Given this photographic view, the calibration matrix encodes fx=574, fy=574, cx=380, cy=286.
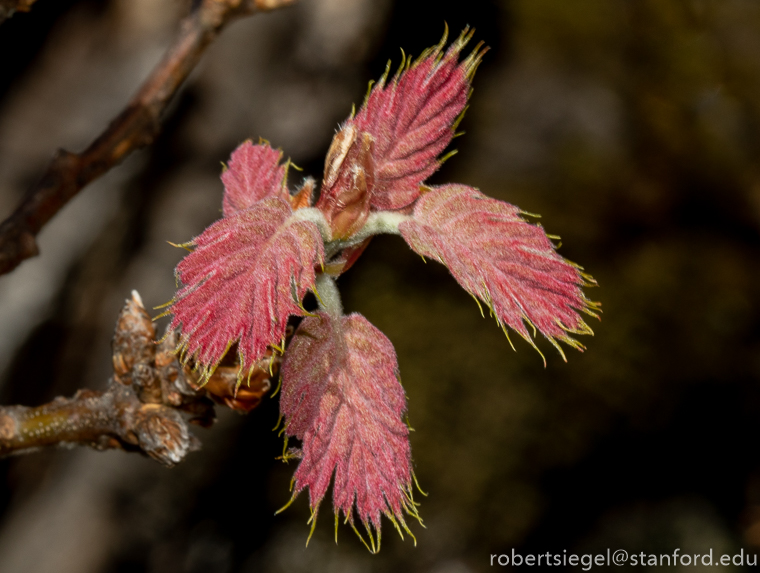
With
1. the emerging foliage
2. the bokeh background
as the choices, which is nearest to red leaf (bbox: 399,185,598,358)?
the emerging foliage

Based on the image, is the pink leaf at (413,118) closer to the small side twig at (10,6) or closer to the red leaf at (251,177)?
the red leaf at (251,177)

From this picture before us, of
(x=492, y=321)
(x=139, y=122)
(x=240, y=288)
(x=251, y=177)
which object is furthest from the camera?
(x=492, y=321)

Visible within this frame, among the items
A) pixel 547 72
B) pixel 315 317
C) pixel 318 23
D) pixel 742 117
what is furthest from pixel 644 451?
pixel 315 317

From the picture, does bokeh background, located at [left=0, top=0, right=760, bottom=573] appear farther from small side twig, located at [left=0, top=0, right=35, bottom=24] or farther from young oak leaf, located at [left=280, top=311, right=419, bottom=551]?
young oak leaf, located at [left=280, top=311, right=419, bottom=551]

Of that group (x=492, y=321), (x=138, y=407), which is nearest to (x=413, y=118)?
(x=138, y=407)

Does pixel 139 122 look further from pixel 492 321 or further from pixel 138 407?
pixel 492 321

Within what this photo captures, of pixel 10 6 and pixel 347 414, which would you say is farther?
pixel 10 6

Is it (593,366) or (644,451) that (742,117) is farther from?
(644,451)
